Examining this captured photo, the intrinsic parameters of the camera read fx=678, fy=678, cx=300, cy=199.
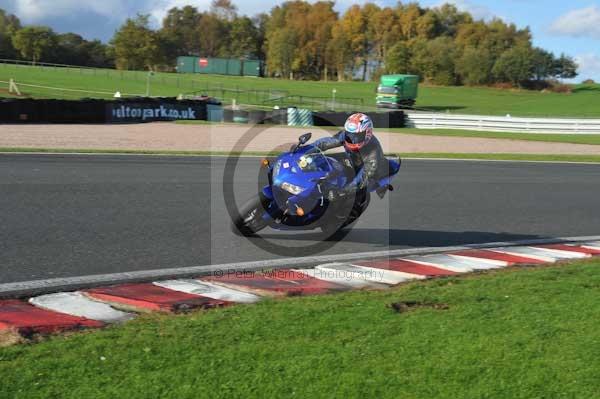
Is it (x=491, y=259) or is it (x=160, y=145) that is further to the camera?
(x=160, y=145)

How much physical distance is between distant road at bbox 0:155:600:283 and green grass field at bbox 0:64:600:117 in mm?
35740

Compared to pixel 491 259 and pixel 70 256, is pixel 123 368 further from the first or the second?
pixel 491 259

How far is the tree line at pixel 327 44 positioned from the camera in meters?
92.1

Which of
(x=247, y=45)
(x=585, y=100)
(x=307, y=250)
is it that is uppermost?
(x=247, y=45)

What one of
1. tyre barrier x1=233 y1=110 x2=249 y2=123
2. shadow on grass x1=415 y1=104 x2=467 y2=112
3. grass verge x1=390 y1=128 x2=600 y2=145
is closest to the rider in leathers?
tyre barrier x1=233 y1=110 x2=249 y2=123

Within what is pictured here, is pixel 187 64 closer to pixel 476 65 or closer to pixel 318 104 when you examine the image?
pixel 476 65

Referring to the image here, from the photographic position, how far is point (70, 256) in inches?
257

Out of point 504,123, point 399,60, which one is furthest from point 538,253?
point 399,60

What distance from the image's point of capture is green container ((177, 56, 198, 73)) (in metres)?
105

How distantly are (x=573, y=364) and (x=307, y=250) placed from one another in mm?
3983

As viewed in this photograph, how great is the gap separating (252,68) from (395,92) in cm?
5021

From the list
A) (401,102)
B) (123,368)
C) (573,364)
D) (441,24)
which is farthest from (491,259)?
(441,24)

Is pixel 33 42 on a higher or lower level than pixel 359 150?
higher

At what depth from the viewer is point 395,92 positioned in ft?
180
